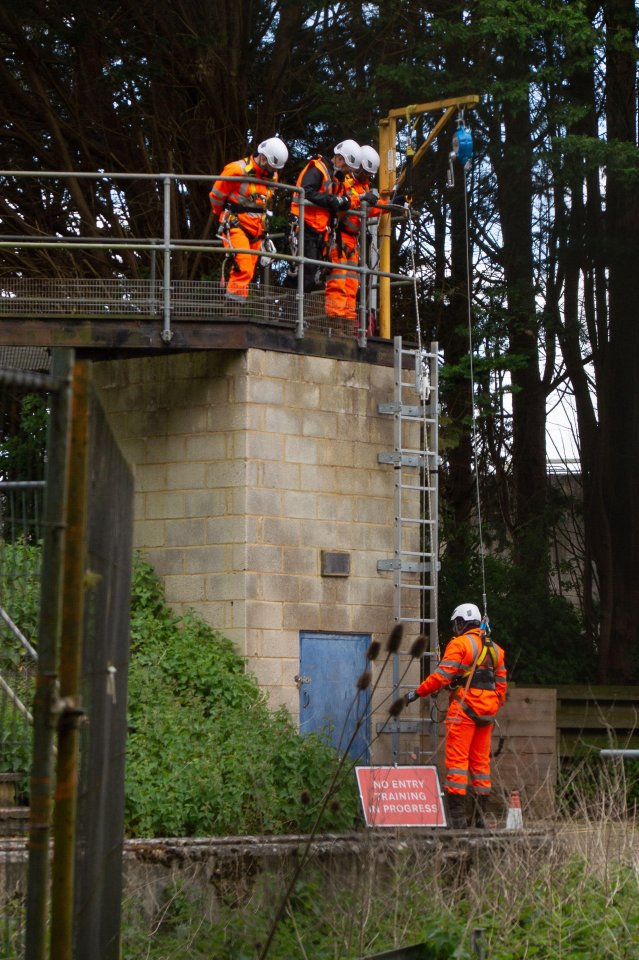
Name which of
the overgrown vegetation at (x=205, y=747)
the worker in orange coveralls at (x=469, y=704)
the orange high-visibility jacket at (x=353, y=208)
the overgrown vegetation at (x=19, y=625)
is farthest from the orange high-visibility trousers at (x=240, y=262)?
the overgrown vegetation at (x=19, y=625)

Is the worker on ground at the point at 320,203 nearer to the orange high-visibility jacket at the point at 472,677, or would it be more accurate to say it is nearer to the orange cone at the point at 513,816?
the orange high-visibility jacket at the point at 472,677

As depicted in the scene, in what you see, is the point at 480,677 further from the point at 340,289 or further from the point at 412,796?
the point at 340,289

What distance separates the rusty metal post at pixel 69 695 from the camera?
3941mm

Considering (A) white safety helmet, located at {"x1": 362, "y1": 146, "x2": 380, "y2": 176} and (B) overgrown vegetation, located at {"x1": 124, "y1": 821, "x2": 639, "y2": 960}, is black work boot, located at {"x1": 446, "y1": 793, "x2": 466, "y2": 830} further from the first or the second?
(A) white safety helmet, located at {"x1": 362, "y1": 146, "x2": 380, "y2": 176}

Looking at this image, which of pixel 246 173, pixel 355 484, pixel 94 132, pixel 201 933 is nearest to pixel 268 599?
pixel 355 484

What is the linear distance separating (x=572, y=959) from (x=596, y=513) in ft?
54.5

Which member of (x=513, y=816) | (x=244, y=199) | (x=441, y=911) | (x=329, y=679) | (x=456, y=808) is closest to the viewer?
(x=441, y=911)

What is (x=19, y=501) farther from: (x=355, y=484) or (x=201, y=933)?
(x=355, y=484)

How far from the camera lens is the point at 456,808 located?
1255 cm

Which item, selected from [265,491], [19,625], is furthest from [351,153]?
[19,625]

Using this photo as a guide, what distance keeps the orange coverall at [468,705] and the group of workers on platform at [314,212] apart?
393 cm

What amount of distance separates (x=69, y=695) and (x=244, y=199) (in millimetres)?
11025

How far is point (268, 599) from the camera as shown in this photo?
13867mm

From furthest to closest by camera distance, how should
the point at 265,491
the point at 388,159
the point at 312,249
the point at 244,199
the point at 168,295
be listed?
1. the point at 388,159
2. the point at 312,249
3. the point at 244,199
4. the point at 265,491
5. the point at 168,295
